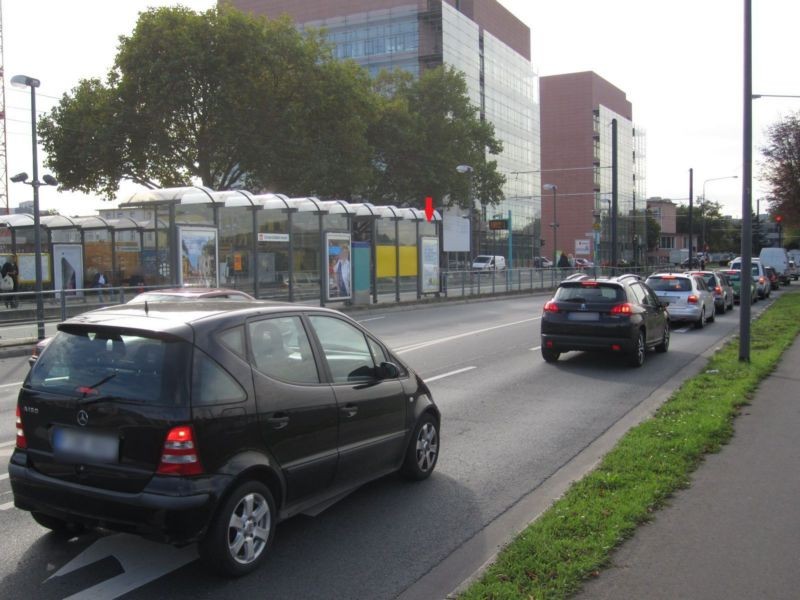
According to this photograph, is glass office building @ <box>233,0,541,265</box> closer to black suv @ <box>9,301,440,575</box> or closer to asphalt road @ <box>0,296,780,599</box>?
asphalt road @ <box>0,296,780,599</box>

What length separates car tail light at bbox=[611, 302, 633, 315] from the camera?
41.1 feet

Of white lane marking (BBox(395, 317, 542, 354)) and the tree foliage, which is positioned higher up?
the tree foliage

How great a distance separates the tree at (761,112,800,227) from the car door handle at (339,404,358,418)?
45767 mm

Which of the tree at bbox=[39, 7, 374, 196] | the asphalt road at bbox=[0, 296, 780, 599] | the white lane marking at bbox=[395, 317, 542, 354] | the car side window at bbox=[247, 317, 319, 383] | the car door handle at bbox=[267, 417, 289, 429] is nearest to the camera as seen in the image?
the asphalt road at bbox=[0, 296, 780, 599]

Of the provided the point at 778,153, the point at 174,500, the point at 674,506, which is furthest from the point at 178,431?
the point at 778,153

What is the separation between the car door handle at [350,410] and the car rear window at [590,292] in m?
8.61

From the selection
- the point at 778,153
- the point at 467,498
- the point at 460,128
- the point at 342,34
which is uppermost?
the point at 342,34

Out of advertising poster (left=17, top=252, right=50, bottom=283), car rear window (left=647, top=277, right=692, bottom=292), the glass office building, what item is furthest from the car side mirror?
the glass office building

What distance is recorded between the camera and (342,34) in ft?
234

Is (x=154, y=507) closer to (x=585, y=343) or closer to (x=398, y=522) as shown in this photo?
(x=398, y=522)

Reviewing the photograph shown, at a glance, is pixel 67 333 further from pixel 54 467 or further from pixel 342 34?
pixel 342 34

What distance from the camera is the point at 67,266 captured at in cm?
2680

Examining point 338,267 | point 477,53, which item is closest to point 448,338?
point 338,267

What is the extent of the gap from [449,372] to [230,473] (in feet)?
26.4
